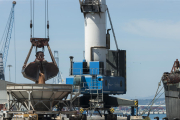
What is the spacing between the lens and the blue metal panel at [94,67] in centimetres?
8162

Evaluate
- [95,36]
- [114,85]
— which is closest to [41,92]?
[114,85]

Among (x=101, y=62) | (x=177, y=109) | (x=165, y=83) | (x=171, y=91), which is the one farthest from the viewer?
(x=101, y=62)

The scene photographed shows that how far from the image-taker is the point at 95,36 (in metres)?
84.6

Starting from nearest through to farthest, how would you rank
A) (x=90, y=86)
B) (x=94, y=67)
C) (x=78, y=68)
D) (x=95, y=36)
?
(x=90, y=86), (x=94, y=67), (x=78, y=68), (x=95, y=36)

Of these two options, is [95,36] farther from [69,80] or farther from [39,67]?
[39,67]

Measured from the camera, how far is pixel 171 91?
236 feet

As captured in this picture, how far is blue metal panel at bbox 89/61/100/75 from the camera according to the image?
81.6 meters

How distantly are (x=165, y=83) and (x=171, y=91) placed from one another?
17.0 feet

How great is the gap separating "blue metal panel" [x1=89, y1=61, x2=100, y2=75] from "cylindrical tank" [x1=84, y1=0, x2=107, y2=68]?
1879mm

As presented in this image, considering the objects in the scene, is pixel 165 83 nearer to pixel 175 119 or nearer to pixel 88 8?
pixel 175 119

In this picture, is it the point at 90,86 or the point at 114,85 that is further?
the point at 114,85

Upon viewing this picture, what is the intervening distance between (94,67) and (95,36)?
262 inches

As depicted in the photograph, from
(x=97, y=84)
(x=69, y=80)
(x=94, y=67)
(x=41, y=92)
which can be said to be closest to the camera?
(x=41, y=92)

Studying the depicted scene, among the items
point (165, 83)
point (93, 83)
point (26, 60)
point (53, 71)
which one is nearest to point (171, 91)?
point (165, 83)
